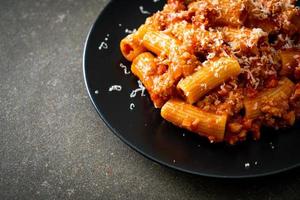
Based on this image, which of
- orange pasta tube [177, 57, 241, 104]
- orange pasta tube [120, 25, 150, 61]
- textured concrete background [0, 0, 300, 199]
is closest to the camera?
orange pasta tube [177, 57, 241, 104]

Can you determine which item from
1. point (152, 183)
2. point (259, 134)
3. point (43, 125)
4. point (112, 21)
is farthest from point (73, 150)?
point (259, 134)

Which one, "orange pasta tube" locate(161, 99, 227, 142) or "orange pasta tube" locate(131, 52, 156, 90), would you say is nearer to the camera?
"orange pasta tube" locate(161, 99, 227, 142)

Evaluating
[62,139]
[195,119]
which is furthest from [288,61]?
[62,139]

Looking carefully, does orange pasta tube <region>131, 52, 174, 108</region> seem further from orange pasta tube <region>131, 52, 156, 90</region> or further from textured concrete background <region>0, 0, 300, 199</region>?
textured concrete background <region>0, 0, 300, 199</region>

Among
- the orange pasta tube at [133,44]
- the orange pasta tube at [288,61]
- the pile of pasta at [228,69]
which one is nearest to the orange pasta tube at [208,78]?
the pile of pasta at [228,69]

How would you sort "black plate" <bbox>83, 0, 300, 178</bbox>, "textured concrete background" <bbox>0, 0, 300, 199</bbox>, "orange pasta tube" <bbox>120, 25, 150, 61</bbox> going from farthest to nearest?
"orange pasta tube" <bbox>120, 25, 150, 61</bbox> → "textured concrete background" <bbox>0, 0, 300, 199</bbox> → "black plate" <bbox>83, 0, 300, 178</bbox>

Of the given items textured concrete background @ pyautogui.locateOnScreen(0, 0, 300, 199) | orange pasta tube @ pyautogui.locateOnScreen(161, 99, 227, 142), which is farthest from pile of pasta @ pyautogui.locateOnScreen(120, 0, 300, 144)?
textured concrete background @ pyautogui.locateOnScreen(0, 0, 300, 199)

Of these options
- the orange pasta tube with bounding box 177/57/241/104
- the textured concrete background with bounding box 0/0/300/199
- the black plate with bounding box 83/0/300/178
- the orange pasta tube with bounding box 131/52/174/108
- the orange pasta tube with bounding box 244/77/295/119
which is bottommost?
the textured concrete background with bounding box 0/0/300/199

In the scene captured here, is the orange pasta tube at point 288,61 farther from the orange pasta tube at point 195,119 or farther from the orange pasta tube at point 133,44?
the orange pasta tube at point 133,44
